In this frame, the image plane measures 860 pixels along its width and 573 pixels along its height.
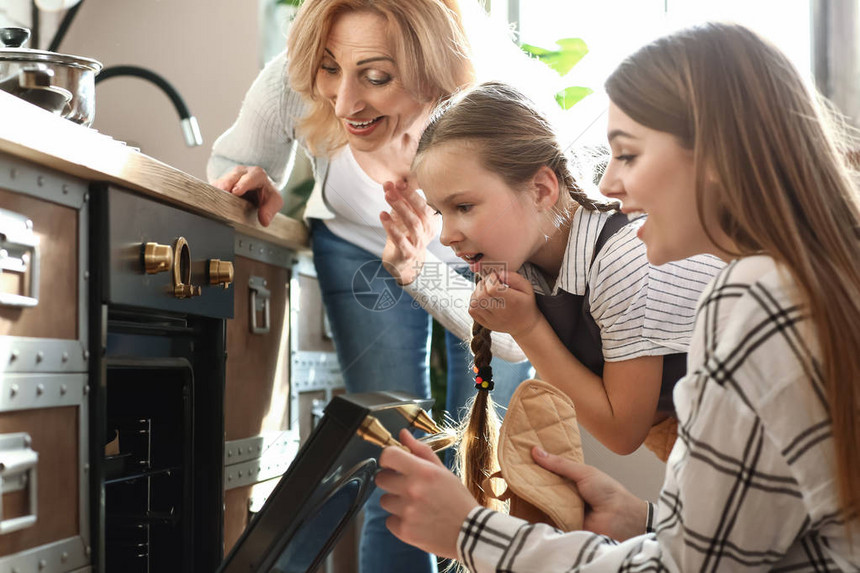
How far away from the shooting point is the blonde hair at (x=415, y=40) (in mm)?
1390

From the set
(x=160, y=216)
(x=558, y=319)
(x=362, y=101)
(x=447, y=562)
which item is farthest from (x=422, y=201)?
(x=447, y=562)

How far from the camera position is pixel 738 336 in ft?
1.87

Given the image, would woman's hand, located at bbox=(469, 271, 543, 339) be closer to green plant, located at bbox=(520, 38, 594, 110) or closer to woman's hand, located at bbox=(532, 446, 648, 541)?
woman's hand, located at bbox=(532, 446, 648, 541)

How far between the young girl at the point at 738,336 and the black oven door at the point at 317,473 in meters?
0.03

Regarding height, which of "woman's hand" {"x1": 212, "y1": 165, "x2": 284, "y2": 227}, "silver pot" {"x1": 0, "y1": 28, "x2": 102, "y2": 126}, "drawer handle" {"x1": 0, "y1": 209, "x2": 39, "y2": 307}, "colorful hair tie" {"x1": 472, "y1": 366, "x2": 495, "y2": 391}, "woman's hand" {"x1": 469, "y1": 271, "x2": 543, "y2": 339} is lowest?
"colorful hair tie" {"x1": 472, "y1": 366, "x2": 495, "y2": 391}

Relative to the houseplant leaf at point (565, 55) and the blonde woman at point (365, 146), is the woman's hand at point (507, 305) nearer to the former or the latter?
the blonde woman at point (365, 146)

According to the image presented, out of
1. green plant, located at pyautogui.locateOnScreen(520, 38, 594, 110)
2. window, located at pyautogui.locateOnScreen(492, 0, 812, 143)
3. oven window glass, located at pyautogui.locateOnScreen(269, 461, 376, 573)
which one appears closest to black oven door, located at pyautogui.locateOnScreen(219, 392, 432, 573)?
oven window glass, located at pyautogui.locateOnScreen(269, 461, 376, 573)

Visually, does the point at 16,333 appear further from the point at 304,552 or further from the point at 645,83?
the point at 645,83

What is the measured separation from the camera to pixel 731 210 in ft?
2.09

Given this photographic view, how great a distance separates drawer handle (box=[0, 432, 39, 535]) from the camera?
79cm

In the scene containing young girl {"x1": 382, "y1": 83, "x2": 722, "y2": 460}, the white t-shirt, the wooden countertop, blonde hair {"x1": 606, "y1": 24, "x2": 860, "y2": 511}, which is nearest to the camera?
blonde hair {"x1": 606, "y1": 24, "x2": 860, "y2": 511}

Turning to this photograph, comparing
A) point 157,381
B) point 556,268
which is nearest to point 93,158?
point 157,381

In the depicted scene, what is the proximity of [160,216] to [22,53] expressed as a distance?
0.79ft

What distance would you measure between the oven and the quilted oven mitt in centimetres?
45
